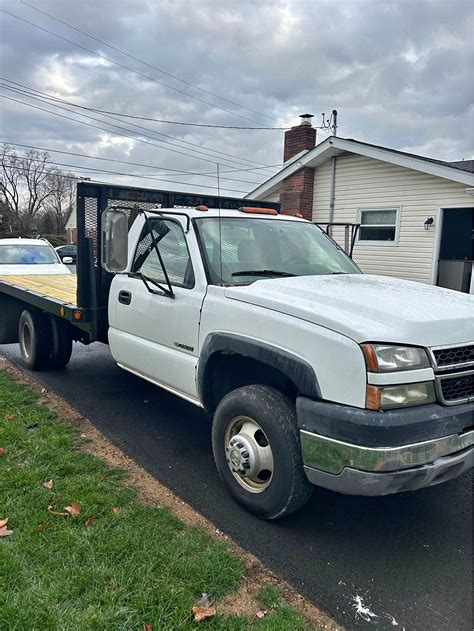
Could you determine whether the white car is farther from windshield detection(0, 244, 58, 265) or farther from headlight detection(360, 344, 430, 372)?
headlight detection(360, 344, 430, 372)

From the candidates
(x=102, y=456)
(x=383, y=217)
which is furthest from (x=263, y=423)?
(x=383, y=217)

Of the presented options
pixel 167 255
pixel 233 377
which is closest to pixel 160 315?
pixel 167 255

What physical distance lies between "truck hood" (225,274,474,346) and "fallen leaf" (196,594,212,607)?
1528mm

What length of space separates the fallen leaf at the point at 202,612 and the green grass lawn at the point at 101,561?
0.02 metres

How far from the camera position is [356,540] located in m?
3.10

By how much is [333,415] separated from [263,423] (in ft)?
1.88

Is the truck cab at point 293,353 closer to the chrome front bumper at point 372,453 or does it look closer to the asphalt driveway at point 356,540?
the chrome front bumper at point 372,453

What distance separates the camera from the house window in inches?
480

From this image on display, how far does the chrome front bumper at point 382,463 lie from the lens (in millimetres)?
2510

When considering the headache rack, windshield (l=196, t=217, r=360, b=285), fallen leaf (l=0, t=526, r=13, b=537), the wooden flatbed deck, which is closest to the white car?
the wooden flatbed deck

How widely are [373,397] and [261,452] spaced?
95 centimetres

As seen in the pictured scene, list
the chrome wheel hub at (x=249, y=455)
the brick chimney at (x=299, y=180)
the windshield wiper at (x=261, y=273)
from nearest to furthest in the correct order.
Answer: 1. the chrome wheel hub at (x=249, y=455)
2. the windshield wiper at (x=261, y=273)
3. the brick chimney at (x=299, y=180)

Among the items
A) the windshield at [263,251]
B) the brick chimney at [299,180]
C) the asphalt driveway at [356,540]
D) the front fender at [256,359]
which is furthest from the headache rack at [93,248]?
the brick chimney at [299,180]

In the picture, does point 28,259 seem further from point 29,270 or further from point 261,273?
point 261,273
